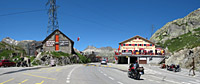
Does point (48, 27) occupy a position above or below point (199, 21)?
below

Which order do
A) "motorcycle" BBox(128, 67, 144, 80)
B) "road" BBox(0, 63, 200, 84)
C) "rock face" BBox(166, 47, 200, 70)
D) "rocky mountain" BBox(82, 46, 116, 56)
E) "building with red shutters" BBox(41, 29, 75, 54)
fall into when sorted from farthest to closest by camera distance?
"rocky mountain" BBox(82, 46, 116, 56) → "building with red shutters" BBox(41, 29, 75, 54) → "rock face" BBox(166, 47, 200, 70) → "motorcycle" BBox(128, 67, 144, 80) → "road" BBox(0, 63, 200, 84)

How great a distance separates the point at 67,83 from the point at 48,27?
47154 millimetres

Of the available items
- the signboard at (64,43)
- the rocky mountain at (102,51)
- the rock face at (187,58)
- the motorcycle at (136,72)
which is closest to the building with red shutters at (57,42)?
the signboard at (64,43)

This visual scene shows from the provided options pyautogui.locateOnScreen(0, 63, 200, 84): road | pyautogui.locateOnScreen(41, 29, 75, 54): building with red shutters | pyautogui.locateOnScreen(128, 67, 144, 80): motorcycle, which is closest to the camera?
pyautogui.locateOnScreen(0, 63, 200, 84): road

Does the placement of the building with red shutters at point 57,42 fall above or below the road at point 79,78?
above

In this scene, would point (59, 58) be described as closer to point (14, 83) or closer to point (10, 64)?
point (10, 64)

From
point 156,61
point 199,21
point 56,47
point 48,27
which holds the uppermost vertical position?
point 199,21

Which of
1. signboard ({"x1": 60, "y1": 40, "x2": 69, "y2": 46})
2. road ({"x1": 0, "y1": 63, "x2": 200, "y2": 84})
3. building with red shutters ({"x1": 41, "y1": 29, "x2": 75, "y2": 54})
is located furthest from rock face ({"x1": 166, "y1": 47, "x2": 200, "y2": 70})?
signboard ({"x1": 60, "y1": 40, "x2": 69, "y2": 46})

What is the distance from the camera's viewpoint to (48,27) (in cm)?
5606

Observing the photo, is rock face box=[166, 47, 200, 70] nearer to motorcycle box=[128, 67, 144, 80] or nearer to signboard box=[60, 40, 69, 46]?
motorcycle box=[128, 67, 144, 80]

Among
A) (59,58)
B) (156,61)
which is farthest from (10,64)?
(156,61)

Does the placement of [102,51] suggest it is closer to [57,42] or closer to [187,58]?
[57,42]

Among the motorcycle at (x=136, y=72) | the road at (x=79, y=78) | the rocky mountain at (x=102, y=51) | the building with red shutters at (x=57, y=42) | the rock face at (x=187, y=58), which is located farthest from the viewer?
the rocky mountain at (x=102, y=51)

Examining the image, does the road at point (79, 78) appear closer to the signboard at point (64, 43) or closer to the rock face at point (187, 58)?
the rock face at point (187, 58)
